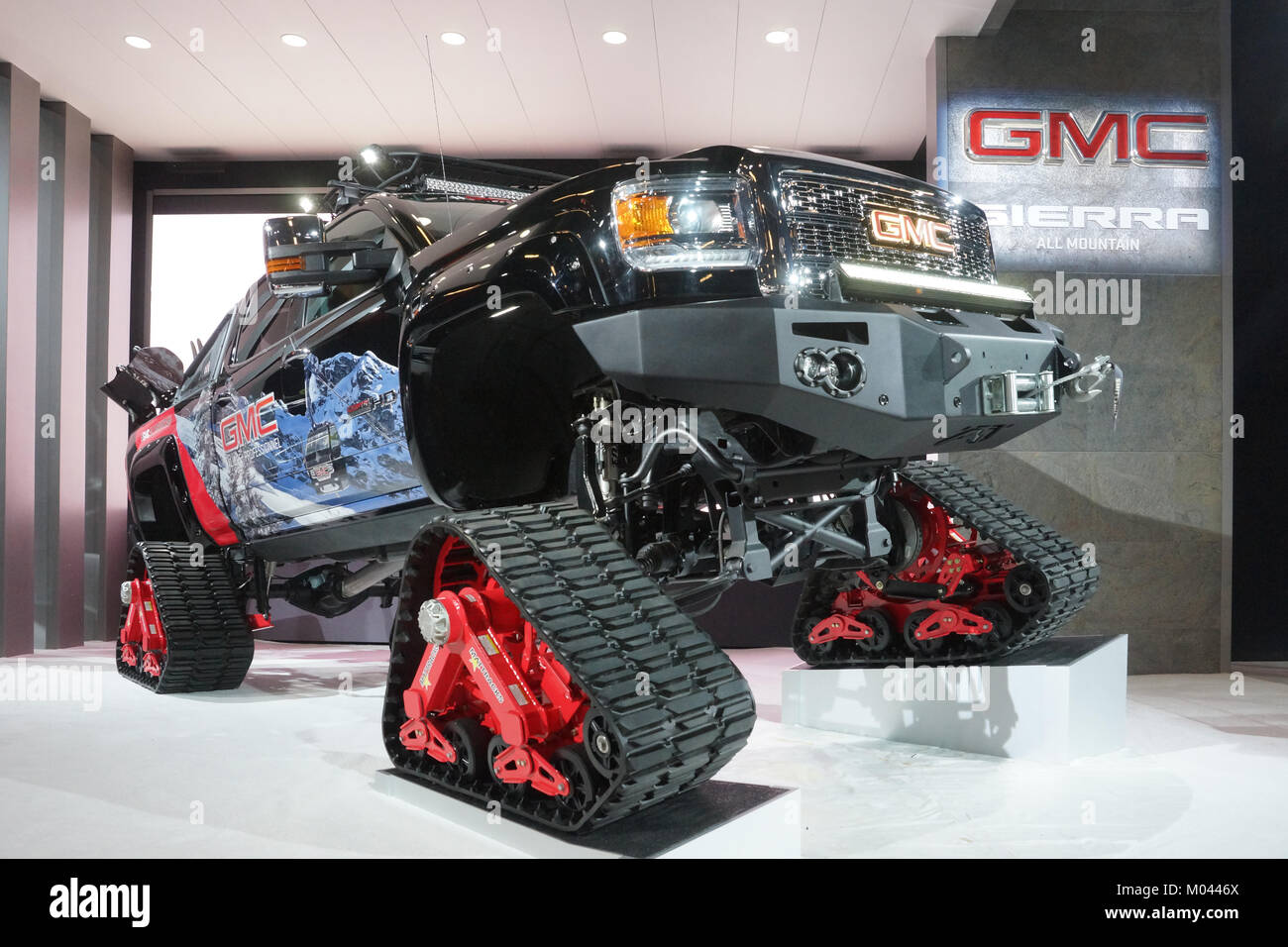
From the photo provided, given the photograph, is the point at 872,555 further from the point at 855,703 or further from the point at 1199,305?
the point at 1199,305

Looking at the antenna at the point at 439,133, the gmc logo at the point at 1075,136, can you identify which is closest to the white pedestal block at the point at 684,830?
the antenna at the point at 439,133

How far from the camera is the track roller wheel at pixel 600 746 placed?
6.75 ft

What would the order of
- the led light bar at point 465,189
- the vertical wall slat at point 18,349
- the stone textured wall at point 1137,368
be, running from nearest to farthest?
1. the led light bar at point 465,189
2. the stone textured wall at point 1137,368
3. the vertical wall slat at point 18,349

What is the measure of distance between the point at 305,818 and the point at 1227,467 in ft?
17.9

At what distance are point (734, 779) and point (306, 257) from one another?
2230 millimetres

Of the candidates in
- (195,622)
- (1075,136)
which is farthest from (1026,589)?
(195,622)

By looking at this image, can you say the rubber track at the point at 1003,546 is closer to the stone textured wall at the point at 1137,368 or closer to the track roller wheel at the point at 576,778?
the stone textured wall at the point at 1137,368

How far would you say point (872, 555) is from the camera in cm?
345

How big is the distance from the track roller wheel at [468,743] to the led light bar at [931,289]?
1.47 metres

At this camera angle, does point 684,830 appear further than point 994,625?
No

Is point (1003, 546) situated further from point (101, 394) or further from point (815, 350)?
point (101, 394)

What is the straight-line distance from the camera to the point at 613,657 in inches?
85.7

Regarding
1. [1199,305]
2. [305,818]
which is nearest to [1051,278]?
[1199,305]

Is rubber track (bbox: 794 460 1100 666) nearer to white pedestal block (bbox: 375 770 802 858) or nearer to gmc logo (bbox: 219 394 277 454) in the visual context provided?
white pedestal block (bbox: 375 770 802 858)
